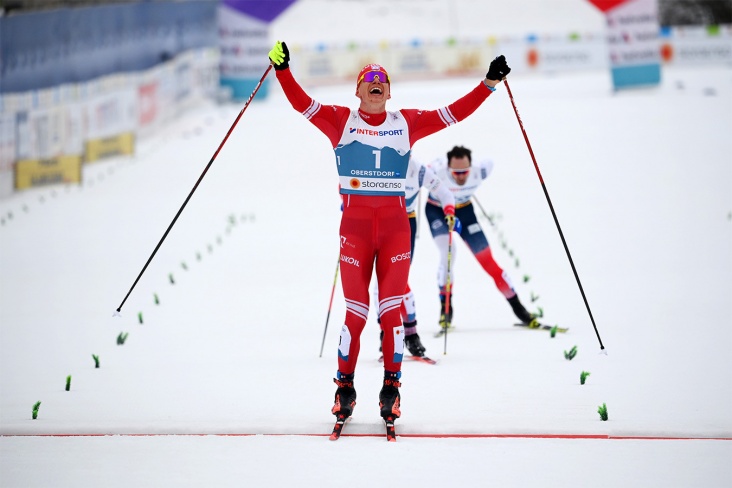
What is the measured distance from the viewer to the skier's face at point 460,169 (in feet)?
32.2

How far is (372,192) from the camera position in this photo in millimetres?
6648

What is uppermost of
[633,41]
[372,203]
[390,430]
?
[633,41]

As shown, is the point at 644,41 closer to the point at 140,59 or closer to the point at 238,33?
the point at 238,33

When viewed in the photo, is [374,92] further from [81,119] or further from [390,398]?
[81,119]

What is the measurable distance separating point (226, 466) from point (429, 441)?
3.79 feet

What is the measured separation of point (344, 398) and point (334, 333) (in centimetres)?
317

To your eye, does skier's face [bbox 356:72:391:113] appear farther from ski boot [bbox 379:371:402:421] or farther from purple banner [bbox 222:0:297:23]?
purple banner [bbox 222:0:297:23]

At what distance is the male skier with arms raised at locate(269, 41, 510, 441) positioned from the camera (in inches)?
259

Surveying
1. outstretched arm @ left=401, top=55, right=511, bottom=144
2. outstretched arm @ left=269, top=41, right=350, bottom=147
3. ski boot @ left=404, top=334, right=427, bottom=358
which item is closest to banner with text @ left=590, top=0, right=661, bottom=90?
ski boot @ left=404, top=334, right=427, bottom=358

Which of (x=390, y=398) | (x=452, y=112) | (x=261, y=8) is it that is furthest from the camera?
(x=261, y=8)

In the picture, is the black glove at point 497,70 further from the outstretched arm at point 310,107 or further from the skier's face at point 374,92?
the outstretched arm at point 310,107

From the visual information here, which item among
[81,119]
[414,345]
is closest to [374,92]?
[414,345]

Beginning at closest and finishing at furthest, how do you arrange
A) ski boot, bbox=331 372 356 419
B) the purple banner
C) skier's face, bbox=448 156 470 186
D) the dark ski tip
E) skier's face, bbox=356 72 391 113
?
the dark ski tip, ski boot, bbox=331 372 356 419, skier's face, bbox=356 72 391 113, skier's face, bbox=448 156 470 186, the purple banner

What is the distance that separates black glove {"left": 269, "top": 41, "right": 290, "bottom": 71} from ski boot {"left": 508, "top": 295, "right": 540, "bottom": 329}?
12.9 feet
